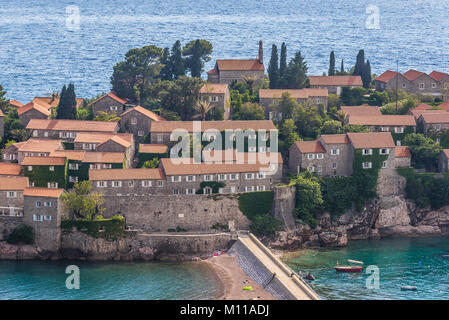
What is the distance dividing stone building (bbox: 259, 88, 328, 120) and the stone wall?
21.2 metres

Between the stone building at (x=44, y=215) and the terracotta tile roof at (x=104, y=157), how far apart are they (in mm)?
7765

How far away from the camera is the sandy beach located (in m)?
93.1

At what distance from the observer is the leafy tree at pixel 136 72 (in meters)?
132

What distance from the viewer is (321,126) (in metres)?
124

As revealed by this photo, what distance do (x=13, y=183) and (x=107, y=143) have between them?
13370 millimetres

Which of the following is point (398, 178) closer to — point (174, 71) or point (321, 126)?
point (321, 126)

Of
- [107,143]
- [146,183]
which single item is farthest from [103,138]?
[146,183]

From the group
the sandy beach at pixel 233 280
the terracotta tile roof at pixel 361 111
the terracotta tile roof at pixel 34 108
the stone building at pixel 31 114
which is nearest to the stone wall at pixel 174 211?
the sandy beach at pixel 233 280

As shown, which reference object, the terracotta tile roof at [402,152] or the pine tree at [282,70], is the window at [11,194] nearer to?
the pine tree at [282,70]

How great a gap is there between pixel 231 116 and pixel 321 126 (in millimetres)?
12816

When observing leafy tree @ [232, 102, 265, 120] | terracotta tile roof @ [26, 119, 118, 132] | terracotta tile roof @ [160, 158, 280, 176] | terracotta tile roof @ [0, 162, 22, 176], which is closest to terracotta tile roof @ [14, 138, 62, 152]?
terracotta tile roof @ [26, 119, 118, 132]

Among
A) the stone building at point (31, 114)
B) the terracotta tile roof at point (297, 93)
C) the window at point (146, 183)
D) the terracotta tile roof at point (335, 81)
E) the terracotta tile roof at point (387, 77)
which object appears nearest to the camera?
the window at point (146, 183)

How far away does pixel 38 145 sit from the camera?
115 m

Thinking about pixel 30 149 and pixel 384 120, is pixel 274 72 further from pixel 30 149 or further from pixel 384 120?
pixel 30 149
